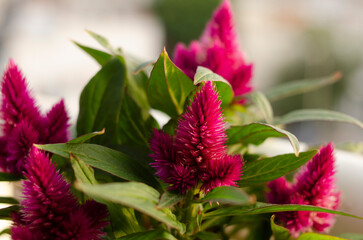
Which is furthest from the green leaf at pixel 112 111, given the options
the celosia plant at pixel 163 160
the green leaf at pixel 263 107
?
the green leaf at pixel 263 107

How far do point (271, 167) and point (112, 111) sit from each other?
17cm

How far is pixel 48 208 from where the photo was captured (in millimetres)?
306

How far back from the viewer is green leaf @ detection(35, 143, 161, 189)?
32 cm

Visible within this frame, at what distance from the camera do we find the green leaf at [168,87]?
1.22 feet

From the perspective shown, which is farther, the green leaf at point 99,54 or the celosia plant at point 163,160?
the green leaf at point 99,54

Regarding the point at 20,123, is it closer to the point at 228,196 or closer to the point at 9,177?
the point at 9,177

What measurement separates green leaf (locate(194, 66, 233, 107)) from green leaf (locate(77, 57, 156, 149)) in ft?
0.29

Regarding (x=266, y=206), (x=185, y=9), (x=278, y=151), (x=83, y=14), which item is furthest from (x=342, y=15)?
(x=266, y=206)

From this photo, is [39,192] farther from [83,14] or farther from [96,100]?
[83,14]

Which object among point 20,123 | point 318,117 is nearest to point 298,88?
point 318,117

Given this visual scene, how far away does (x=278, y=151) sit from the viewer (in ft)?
1.90

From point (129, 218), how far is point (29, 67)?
3.29 metres

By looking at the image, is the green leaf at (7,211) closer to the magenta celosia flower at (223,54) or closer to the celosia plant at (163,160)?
the celosia plant at (163,160)

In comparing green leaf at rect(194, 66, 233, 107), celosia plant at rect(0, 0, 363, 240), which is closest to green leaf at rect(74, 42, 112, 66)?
celosia plant at rect(0, 0, 363, 240)
